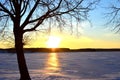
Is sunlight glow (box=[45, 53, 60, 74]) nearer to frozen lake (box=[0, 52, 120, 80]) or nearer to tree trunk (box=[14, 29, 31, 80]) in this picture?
frozen lake (box=[0, 52, 120, 80])

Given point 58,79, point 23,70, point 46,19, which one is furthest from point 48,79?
point 46,19

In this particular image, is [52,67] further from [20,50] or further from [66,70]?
[20,50]

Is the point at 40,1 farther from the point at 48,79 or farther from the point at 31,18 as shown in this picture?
the point at 48,79

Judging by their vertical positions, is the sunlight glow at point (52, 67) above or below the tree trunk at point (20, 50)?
below

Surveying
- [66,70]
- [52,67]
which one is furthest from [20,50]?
[52,67]

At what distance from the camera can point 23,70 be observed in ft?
47.7

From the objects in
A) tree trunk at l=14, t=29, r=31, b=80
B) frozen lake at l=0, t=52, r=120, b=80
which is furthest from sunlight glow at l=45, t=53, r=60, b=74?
tree trunk at l=14, t=29, r=31, b=80

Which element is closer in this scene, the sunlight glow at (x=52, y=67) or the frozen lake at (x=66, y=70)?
the frozen lake at (x=66, y=70)

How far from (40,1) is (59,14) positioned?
43.3 inches

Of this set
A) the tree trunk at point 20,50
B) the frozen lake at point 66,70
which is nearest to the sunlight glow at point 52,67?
the frozen lake at point 66,70

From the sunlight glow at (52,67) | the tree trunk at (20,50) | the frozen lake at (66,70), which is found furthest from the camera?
the sunlight glow at (52,67)

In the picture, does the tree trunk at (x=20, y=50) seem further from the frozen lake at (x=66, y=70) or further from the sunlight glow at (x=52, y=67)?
the sunlight glow at (x=52, y=67)

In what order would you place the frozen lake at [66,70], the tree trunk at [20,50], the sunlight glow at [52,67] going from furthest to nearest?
1. the sunlight glow at [52,67]
2. the frozen lake at [66,70]
3. the tree trunk at [20,50]

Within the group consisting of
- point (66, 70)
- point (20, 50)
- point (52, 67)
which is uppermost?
point (20, 50)
